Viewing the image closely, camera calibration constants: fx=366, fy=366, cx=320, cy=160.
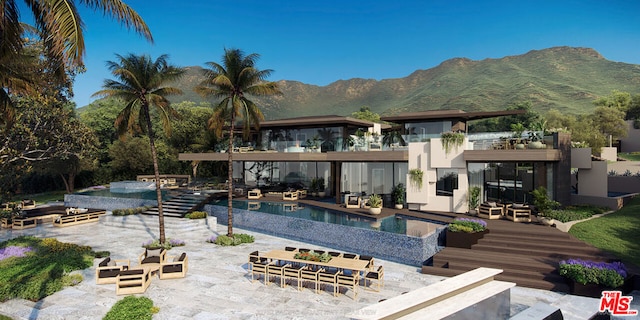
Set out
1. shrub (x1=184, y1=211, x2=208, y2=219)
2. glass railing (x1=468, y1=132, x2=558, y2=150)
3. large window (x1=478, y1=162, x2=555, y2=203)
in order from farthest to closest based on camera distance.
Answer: shrub (x1=184, y1=211, x2=208, y2=219) < large window (x1=478, y1=162, x2=555, y2=203) < glass railing (x1=468, y1=132, x2=558, y2=150)

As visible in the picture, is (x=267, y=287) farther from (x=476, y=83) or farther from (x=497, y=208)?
(x=476, y=83)

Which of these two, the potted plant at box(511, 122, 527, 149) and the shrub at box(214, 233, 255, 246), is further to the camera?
the potted plant at box(511, 122, 527, 149)

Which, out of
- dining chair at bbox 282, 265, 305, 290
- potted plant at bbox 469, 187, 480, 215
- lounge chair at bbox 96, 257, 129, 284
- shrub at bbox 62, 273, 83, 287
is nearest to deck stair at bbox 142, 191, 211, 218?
shrub at bbox 62, 273, 83, 287

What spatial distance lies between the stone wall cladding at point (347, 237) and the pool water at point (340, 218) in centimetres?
42

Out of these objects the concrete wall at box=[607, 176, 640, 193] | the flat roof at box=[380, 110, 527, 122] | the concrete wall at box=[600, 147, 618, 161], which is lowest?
the concrete wall at box=[607, 176, 640, 193]

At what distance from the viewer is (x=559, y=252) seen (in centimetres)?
1377

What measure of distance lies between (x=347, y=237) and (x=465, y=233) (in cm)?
515

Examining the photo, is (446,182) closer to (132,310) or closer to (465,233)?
(465,233)

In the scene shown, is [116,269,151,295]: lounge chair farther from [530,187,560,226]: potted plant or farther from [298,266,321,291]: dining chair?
[530,187,560,226]: potted plant

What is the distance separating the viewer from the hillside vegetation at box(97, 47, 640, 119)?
4348 inches

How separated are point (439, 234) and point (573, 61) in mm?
178786

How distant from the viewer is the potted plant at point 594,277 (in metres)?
10.9

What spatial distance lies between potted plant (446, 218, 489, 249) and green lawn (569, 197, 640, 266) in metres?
4.16

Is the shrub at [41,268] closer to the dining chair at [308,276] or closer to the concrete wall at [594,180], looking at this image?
the dining chair at [308,276]
